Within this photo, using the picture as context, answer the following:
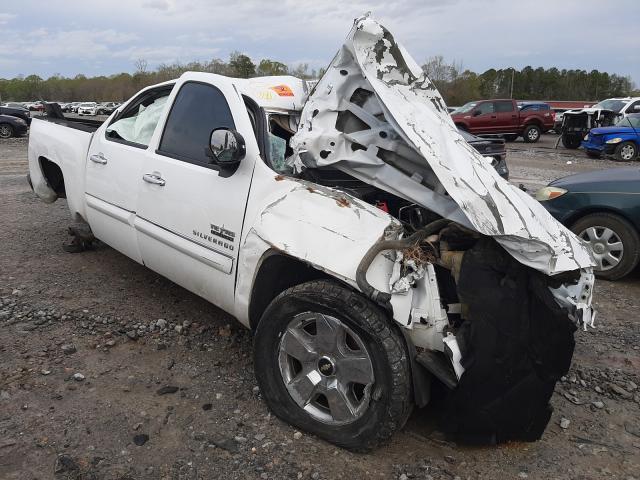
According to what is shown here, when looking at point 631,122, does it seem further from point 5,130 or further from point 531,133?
point 5,130

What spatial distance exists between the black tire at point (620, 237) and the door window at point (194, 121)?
3.70 metres

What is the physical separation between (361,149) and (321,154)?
0.22 metres

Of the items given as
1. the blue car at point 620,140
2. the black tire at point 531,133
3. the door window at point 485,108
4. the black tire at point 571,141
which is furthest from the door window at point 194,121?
the black tire at point 531,133

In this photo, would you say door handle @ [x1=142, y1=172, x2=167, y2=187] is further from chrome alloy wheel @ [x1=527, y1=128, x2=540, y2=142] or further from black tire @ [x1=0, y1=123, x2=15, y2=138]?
chrome alloy wheel @ [x1=527, y1=128, x2=540, y2=142]

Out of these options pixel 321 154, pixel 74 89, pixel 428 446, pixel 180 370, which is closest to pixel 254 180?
pixel 321 154

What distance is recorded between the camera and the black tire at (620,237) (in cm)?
488

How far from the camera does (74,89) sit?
99125 millimetres

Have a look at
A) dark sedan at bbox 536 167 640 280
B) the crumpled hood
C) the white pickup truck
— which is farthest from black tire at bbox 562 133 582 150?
the crumpled hood

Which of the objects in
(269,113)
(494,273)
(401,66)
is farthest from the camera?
(269,113)

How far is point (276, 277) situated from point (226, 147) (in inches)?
30.2

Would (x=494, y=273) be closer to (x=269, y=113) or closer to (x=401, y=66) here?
(x=401, y=66)

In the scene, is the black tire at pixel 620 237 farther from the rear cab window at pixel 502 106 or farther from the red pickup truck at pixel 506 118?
the rear cab window at pixel 502 106

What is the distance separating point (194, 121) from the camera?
3.50 metres

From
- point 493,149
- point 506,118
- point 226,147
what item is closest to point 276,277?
point 226,147
